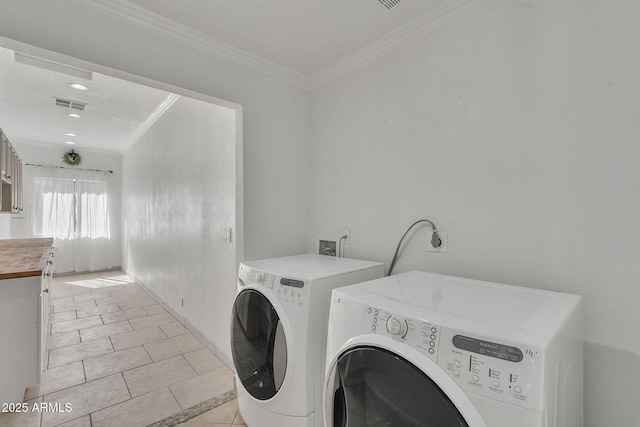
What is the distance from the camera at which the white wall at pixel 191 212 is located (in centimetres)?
239

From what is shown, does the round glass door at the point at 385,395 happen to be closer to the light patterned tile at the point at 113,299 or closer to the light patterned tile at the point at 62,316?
the light patterned tile at the point at 62,316

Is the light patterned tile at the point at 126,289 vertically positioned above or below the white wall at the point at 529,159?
below

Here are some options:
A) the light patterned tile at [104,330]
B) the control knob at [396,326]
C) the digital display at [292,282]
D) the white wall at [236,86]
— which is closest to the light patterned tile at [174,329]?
the light patterned tile at [104,330]

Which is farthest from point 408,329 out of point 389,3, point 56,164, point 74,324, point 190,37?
point 56,164

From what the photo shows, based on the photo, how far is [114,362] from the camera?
247cm

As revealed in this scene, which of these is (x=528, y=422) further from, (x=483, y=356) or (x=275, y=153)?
(x=275, y=153)

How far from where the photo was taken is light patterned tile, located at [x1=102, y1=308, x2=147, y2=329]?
11.1 feet

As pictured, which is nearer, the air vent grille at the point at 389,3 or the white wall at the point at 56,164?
the air vent grille at the point at 389,3

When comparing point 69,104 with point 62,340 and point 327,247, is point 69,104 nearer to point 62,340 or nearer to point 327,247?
point 62,340

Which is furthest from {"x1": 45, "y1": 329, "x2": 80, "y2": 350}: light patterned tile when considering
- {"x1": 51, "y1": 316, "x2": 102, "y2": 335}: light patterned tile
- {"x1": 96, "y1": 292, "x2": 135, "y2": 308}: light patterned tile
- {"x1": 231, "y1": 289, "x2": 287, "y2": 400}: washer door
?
{"x1": 231, "y1": 289, "x2": 287, "y2": 400}: washer door

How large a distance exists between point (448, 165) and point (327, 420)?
4.19 feet

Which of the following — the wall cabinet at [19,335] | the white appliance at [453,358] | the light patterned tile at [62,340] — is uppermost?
the white appliance at [453,358]

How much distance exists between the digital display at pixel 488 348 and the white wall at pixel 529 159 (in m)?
0.77

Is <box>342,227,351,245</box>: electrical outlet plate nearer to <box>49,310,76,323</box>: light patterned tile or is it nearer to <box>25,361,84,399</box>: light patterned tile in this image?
<box>25,361,84,399</box>: light patterned tile
